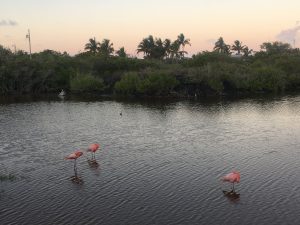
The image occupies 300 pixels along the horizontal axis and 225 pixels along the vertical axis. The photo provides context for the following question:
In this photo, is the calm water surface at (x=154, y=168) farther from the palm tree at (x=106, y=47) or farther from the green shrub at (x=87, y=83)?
the palm tree at (x=106, y=47)

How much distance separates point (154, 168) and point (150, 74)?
5660 cm

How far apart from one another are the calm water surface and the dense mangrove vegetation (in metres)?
29.1

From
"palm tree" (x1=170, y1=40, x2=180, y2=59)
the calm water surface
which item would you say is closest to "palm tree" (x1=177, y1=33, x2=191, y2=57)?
"palm tree" (x1=170, y1=40, x2=180, y2=59)

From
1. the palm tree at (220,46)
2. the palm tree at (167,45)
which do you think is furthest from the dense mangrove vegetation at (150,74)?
the palm tree at (220,46)

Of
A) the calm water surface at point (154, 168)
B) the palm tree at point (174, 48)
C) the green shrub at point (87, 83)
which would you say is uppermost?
the palm tree at point (174, 48)

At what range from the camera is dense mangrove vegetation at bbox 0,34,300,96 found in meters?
85.1

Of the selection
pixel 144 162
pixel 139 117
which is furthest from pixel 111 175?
pixel 139 117

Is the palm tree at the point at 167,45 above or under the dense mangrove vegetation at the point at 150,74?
above

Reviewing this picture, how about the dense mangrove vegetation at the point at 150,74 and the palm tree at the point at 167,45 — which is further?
the palm tree at the point at 167,45

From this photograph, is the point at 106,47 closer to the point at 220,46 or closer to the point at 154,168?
the point at 220,46

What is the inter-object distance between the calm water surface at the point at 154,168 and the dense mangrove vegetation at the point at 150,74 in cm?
2910

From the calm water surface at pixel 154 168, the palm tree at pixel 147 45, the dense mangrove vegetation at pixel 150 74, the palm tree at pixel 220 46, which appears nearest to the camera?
the calm water surface at pixel 154 168

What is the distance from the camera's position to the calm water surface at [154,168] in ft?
73.5

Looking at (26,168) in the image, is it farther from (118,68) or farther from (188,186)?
(118,68)
